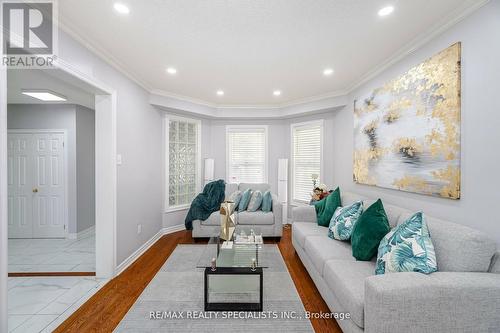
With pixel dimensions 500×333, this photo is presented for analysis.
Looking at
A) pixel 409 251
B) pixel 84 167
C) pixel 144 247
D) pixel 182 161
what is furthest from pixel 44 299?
pixel 409 251

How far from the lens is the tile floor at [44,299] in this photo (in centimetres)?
195

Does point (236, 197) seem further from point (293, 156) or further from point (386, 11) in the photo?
point (386, 11)

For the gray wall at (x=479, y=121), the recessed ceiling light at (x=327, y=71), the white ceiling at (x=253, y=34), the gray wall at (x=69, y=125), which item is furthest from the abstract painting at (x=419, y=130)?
the gray wall at (x=69, y=125)

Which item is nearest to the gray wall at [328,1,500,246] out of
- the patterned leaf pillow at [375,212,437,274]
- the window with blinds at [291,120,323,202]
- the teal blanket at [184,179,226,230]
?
the patterned leaf pillow at [375,212,437,274]

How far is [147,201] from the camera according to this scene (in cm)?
375

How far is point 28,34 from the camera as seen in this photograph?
1.73 meters

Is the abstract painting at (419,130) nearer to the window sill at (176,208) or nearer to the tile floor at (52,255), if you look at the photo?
the window sill at (176,208)

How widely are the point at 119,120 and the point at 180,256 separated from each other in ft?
6.90

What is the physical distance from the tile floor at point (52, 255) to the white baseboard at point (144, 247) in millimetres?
399

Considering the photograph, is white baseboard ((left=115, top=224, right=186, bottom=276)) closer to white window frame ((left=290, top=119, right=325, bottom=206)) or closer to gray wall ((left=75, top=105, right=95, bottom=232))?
gray wall ((left=75, top=105, right=95, bottom=232))

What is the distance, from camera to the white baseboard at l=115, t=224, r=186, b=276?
2.93 metres

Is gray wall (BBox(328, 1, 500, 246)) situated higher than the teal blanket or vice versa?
gray wall (BBox(328, 1, 500, 246))

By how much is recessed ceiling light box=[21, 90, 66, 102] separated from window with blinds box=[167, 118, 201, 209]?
5.79ft

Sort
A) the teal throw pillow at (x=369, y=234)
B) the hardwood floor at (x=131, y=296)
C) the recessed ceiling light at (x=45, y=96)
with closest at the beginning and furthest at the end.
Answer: the hardwood floor at (x=131, y=296), the teal throw pillow at (x=369, y=234), the recessed ceiling light at (x=45, y=96)
